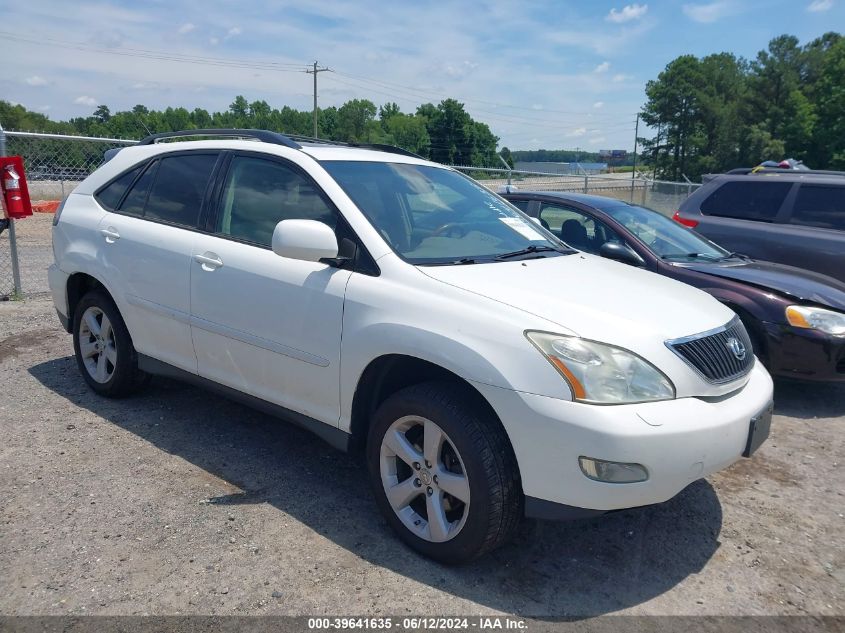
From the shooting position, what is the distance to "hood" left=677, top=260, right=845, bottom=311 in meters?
5.12

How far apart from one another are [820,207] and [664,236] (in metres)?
2.58

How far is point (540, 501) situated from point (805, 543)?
1543mm

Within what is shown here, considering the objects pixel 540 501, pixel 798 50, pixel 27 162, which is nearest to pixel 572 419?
pixel 540 501

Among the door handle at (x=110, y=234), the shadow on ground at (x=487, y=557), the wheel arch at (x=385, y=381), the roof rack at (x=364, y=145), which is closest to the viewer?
the shadow on ground at (x=487, y=557)

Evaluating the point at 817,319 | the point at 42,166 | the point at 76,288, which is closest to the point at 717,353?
the point at 817,319

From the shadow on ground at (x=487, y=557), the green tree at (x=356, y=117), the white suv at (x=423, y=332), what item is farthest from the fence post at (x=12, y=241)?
the green tree at (x=356, y=117)

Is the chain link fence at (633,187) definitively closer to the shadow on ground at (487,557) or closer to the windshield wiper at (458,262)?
the shadow on ground at (487,557)

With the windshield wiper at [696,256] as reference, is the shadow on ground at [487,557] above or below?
below

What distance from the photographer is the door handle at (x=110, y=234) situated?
444cm

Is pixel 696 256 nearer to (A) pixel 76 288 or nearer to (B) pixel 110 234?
(B) pixel 110 234

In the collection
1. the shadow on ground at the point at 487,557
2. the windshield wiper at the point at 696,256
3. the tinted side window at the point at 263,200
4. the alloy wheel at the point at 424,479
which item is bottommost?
the shadow on ground at the point at 487,557

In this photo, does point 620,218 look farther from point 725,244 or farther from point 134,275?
point 134,275

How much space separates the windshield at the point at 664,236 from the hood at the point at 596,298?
7.65ft

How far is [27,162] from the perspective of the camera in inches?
374
